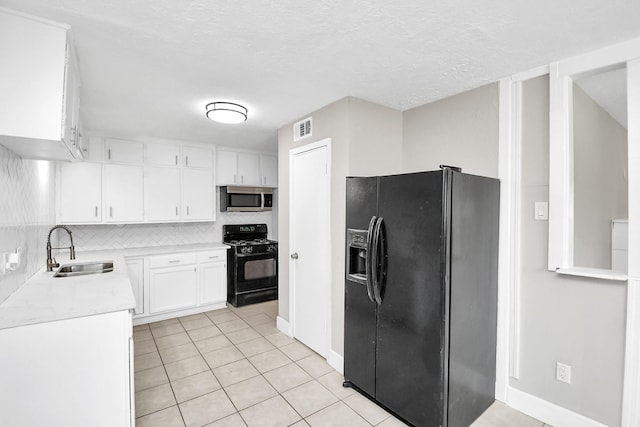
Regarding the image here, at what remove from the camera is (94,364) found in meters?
1.63

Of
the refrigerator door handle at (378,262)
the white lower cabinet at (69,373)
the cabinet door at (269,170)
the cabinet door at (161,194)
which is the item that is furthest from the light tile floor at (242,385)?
the cabinet door at (269,170)

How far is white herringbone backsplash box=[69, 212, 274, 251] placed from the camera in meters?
3.97

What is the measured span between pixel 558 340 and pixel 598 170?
1.58 meters

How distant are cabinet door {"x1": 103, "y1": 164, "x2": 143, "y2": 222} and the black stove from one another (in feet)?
4.49

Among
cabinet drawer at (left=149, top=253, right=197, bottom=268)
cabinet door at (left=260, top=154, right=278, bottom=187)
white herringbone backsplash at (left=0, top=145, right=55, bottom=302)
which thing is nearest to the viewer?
white herringbone backsplash at (left=0, top=145, right=55, bottom=302)

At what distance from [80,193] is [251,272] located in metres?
2.36

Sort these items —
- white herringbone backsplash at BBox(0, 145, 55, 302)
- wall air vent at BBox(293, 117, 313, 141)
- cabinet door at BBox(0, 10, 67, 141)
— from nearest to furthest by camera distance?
cabinet door at BBox(0, 10, 67, 141)
white herringbone backsplash at BBox(0, 145, 55, 302)
wall air vent at BBox(293, 117, 313, 141)

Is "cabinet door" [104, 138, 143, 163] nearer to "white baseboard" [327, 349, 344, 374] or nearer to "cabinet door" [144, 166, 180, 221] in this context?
"cabinet door" [144, 166, 180, 221]

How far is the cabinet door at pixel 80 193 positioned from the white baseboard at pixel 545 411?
469cm

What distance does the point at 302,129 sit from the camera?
317 cm

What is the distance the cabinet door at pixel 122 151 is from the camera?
12.7ft

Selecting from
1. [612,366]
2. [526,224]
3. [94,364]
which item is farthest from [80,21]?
[612,366]

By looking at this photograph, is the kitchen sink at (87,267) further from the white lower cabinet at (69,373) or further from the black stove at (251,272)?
the black stove at (251,272)

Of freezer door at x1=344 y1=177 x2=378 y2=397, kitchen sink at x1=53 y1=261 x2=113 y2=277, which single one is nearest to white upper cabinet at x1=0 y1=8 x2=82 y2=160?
kitchen sink at x1=53 y1=261 x2=113 y2=277
